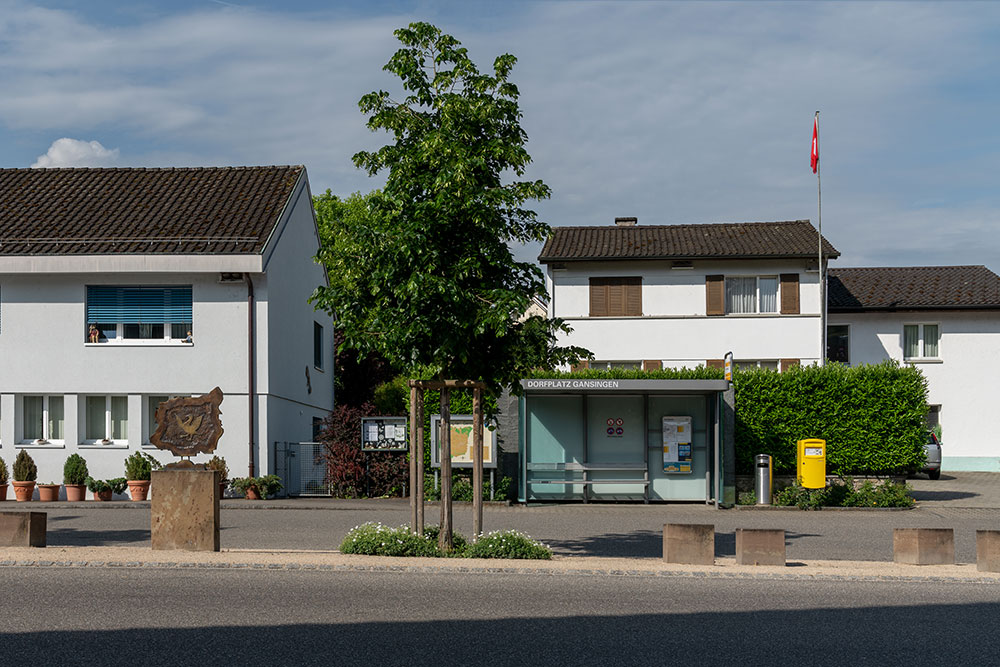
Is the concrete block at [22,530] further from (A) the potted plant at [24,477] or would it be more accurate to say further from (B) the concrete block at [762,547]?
(A) the potted plant at [24,477]

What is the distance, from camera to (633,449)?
81.6 ft

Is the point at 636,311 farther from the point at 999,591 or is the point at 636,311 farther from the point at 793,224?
the point at 999,591

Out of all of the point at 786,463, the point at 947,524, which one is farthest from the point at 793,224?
the point at 947,524

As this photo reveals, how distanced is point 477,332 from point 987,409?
3113 centimetres

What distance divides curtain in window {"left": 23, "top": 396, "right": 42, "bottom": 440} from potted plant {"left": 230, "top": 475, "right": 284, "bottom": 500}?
17.0 feet

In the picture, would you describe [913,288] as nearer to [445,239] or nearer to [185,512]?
[445,239]

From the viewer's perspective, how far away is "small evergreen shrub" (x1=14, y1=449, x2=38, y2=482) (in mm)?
25391

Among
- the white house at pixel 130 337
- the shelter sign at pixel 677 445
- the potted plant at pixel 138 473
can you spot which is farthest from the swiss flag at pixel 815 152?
the potted plant at pixel 138 473

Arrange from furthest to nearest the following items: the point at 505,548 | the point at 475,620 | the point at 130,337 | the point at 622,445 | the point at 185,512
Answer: the point at 130,337
the point at 622,445
the point at 185,512
the point at 505,548
the point at 475,620

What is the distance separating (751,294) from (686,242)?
2.84m

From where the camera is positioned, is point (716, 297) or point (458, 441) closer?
point (458, 441)

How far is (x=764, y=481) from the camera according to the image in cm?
2377

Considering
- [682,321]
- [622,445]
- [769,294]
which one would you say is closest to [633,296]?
[682,321]

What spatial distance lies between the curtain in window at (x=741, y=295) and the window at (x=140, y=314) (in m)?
17.4
